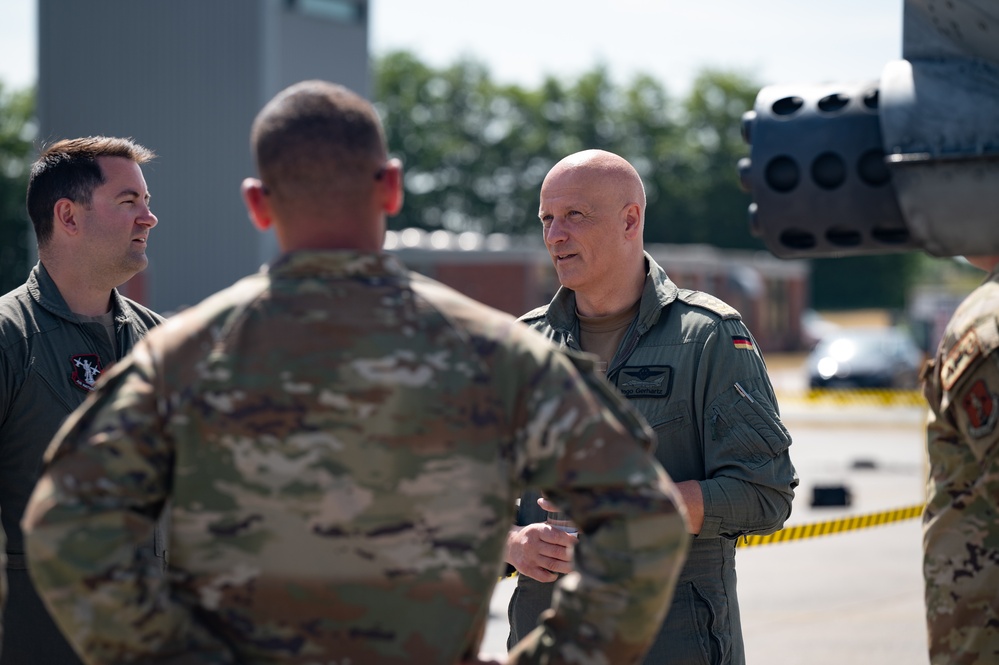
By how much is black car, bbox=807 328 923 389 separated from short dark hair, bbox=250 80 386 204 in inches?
1140

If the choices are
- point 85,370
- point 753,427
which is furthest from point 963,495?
point 85,370

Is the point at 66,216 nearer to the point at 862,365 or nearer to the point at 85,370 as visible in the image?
the point at 85,370

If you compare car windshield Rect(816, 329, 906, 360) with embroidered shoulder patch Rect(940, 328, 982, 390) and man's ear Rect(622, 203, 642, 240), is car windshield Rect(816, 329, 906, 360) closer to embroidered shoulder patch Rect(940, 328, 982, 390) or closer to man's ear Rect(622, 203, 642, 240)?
man's ear Rect(622, 203, 642, 240)

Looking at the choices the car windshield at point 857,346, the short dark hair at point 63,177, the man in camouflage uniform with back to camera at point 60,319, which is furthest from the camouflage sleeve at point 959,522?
the car windshield at point 857,346

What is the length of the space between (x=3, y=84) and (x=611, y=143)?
118 ft

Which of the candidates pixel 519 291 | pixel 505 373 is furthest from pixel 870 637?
pixel 519 291

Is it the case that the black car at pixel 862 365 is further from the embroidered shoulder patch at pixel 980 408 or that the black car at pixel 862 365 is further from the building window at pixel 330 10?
Result: the embroidered shoulder patch at pixel 980 408

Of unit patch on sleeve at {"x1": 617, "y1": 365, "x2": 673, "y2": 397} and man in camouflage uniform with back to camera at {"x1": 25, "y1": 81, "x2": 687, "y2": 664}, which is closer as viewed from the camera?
man in camouflage uniform with back to camera at {"x1": 25, "y1": 81, "x2": 687, "y2": 664}

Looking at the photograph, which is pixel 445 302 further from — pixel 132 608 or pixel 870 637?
pixel 870 637

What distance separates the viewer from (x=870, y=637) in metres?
7.94

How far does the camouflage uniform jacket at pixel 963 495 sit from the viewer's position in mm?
2717

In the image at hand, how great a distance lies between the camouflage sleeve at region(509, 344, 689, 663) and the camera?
87.4 inches

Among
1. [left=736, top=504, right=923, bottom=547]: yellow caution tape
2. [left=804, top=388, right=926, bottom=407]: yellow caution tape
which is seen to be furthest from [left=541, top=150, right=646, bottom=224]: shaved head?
[left=804, top=388, right=926, bottom=407]: yellow caution tape

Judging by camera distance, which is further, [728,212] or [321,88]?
[728,212]
